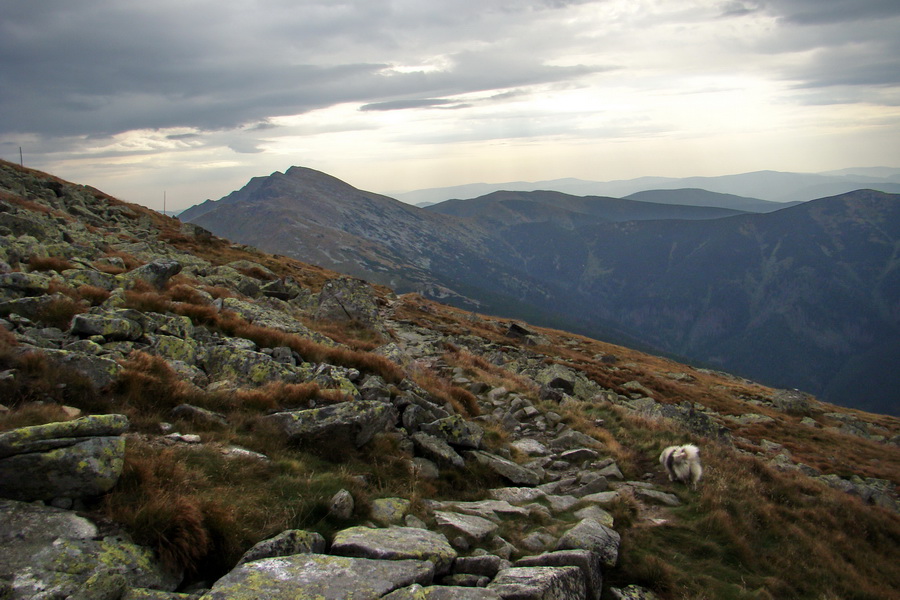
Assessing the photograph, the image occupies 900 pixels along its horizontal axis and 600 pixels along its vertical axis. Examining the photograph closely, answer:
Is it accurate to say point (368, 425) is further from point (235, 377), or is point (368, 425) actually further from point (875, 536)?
point (875, 536)

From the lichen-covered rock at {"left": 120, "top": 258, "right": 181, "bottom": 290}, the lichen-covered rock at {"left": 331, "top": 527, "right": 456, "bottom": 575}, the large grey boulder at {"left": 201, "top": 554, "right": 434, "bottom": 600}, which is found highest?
the lichen-covered rock at {"left": 120, "top": 258, "right": 181, "bottom": 290}

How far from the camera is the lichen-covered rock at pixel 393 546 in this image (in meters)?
6.55

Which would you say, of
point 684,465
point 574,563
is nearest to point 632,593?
point 574,563

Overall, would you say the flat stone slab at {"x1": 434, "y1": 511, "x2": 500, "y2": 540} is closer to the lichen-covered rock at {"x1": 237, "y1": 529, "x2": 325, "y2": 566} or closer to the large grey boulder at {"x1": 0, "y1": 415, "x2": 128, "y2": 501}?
the lichen-covered rock at {"x1": 237, "y1": 529, "x2": 325, "y2": 566}

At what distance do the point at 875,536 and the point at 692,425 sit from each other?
1305 cm

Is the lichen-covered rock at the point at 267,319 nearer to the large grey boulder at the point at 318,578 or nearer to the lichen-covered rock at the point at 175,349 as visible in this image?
the lichen-covered rock at the point at 175,349

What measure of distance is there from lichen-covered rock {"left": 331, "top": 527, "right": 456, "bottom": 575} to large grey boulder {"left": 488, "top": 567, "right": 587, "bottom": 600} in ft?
2.58

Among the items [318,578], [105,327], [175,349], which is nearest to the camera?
[318,578]

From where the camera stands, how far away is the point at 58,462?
596cm

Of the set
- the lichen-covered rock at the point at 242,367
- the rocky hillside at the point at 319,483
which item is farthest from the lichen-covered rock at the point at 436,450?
the lichen-covered rock at the point at 242,367

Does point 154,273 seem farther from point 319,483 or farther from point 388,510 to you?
point 388,510

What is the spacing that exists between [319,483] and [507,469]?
546cm

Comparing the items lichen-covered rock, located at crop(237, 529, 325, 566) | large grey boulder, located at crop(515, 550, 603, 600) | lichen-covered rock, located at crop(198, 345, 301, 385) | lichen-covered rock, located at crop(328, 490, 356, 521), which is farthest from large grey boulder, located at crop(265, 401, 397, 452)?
large grey boulder, located at crop(515, 550, 603, 600)

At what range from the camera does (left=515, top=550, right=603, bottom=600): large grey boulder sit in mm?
7422
